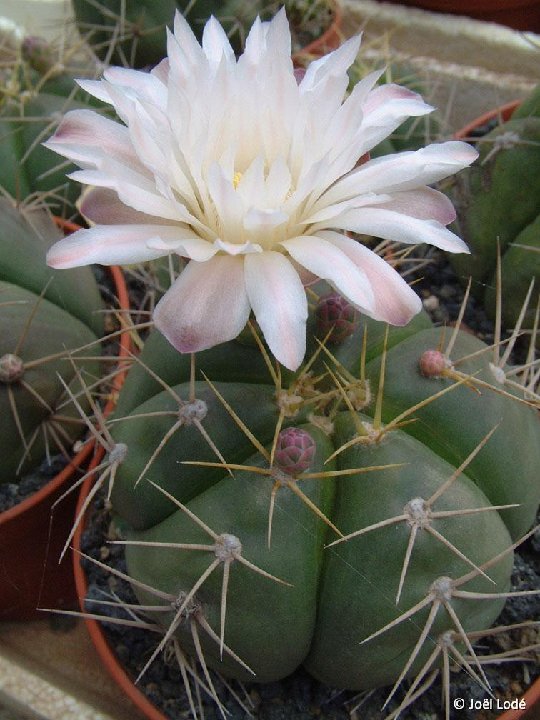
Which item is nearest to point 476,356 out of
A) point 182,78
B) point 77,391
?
point 182,78

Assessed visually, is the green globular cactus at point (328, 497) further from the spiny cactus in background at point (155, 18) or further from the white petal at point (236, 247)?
the spiny cactus in background at point (155, 18)

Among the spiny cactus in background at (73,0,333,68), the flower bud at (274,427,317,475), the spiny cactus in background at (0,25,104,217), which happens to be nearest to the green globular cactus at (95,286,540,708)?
the flower bud at (274,427,317,475)

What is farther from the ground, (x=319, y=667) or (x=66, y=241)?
(x=66, y=241)

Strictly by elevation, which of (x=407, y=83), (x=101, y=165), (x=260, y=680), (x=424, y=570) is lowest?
(x=260, y=680)

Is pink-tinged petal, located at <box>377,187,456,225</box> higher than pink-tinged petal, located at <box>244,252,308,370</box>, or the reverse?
pink-tinged petal, located at <box>377,187,456,225</box>

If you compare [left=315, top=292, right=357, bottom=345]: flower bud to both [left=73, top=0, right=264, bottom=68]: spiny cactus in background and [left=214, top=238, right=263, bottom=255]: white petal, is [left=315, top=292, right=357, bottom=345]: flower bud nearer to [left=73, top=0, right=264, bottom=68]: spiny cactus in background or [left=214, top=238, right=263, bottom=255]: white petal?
[left=214, top=238, right=263, bottom=255]: white petal

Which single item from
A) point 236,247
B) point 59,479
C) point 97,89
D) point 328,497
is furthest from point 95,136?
point 59,479

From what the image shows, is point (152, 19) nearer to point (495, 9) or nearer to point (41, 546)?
point (41, 546)

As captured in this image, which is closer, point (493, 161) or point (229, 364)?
point (229, 364)

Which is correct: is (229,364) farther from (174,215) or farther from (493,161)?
(493,161)
